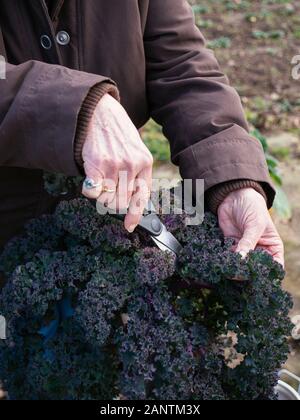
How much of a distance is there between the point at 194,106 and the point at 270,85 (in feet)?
12.5

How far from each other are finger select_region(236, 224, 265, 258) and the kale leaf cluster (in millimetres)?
49

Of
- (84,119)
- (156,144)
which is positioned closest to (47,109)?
(84,119)

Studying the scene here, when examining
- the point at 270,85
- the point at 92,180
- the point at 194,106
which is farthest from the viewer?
the point at 270,85

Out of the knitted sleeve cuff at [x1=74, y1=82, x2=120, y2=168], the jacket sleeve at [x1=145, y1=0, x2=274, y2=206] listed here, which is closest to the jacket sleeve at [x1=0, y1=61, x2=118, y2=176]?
the knitted sleeve cuff at [x1=74, y1=82, x2=120, y2=168]

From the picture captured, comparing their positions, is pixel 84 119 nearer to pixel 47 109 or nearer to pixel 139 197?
pixel 47 109

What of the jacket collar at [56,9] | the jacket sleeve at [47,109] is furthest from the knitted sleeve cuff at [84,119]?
the jacket collar at [56,9]

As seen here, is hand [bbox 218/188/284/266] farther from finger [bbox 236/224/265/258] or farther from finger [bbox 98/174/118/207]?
finger [bbox 98/174/118/207]

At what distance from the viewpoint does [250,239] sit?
1.61m

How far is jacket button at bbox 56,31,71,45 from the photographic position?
163 centimetres

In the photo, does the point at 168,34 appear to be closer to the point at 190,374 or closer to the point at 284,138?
the point at 190,374

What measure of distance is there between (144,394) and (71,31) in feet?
3.08

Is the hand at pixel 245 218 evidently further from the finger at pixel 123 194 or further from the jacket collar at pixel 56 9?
the jacket collar at pixel 56 9

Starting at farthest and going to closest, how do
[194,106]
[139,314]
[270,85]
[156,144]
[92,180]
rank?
[270,85] < [156,144] < [194,106] < [139,314] < [92,180]

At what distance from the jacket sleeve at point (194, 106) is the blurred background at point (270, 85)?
54.1 inches
